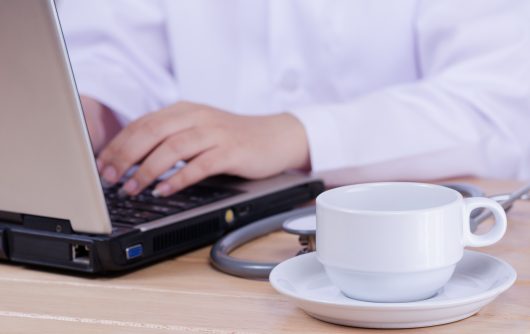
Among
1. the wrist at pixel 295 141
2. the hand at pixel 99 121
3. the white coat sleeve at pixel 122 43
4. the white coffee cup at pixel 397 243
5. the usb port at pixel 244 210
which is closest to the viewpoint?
the white coffee cup at pixel 397 243

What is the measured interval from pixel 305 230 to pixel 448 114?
1.65ft

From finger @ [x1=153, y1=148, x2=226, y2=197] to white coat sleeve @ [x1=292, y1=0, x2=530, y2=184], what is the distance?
0.18 metres

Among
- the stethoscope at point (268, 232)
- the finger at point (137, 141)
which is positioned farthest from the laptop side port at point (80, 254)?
the finger at point (137, 141)

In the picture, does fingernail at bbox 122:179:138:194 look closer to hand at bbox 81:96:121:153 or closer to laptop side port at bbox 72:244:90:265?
laptop side port at bbox 72:244:90:265

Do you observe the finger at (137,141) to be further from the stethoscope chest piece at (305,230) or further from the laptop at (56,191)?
the stethoscope chest piece at (305,230)

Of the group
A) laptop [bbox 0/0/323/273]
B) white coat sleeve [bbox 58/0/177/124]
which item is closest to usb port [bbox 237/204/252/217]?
laptop [bbox 0/0/323/273]

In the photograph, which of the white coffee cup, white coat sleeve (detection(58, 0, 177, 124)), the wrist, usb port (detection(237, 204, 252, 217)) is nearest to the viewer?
the white coffee cup

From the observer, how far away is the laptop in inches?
23.3

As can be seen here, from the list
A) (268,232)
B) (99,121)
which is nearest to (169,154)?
(268,232)

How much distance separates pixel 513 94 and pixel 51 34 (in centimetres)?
77

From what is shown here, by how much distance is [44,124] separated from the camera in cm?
62

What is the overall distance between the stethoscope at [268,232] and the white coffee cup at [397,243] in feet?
0.42

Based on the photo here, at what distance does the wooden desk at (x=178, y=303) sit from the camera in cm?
54

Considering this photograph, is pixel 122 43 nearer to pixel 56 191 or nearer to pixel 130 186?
pixel 130 186
